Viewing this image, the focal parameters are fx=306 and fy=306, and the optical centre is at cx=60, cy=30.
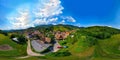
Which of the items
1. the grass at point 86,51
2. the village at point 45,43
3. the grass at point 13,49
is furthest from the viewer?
the village at point 45,43

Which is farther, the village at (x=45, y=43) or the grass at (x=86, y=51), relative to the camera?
the village at (x=45, y=43)

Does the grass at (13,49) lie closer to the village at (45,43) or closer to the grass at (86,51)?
the grass at (86,51)

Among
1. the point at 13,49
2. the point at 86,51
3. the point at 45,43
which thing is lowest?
the point at 86,51

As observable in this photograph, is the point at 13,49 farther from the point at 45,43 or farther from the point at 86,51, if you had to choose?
the point at 45,43

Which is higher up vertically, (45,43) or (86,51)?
(45,43)

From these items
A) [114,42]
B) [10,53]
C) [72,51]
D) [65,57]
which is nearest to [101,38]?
[114,42]

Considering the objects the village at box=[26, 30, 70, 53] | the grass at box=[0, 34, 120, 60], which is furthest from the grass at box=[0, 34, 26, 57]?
the village at box=[26, 30, 70, 53]

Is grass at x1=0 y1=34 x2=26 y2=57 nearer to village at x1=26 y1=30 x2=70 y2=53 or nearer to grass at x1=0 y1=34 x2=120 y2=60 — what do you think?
grass at x1=0 y1=34 x2=120 y2=60

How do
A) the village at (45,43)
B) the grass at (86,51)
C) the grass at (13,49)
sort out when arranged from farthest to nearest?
the village at (45,43) < the grass at (13,49) < the grass at (86,51)

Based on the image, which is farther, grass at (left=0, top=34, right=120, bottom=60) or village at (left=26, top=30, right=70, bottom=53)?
village at (left=26, top=30, right=70, bottom=53)

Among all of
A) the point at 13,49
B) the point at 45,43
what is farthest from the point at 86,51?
the point at 45,43

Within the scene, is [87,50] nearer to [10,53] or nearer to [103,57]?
[103,57]

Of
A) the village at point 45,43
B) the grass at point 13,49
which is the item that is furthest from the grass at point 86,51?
the village at point 45,43
